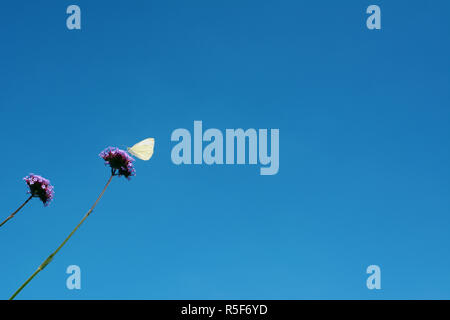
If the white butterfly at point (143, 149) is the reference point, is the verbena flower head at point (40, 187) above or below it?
below

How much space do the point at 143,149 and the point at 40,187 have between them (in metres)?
1.37

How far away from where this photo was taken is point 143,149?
4.80 m

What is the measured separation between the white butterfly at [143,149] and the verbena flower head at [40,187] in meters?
1.18

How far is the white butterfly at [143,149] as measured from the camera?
4597mm

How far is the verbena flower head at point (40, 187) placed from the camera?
4.70m

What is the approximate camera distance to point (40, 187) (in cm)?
471

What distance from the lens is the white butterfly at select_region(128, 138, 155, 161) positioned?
460 centimetres

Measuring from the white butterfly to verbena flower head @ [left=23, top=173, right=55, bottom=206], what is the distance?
1.18m

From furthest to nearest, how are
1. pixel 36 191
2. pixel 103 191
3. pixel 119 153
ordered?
pixel 119 153, pixel 36 191, pixel 103 191
